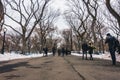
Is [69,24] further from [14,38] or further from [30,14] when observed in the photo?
[14,38]

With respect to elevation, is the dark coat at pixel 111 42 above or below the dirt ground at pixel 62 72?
above

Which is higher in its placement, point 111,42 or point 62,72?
point 111,42

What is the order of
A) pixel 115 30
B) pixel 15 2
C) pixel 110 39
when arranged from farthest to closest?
pixel 115 30, pixel 15 2, pixel 110 39

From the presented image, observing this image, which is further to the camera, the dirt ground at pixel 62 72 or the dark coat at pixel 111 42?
the dark coat at pixel 111 42

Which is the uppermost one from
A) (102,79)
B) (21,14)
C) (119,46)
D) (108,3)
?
(21,14)

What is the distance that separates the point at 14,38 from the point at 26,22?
203 ft

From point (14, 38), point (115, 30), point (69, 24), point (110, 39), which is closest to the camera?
point (110, 39)

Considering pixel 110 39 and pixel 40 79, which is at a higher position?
pixel 110 39

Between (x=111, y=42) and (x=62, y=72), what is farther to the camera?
(x=111, y=42)

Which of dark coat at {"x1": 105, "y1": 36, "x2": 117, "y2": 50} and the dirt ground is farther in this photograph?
dark coat at {"x1": 105, "y1": 36, "x2": 117, "y2": 50}

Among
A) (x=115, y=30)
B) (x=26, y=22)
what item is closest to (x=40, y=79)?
(x=26, y=22)

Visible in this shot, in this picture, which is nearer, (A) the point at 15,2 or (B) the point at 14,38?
(A) the point at 15,2

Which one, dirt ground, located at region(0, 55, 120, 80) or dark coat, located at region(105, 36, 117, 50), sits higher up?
dark coat, located at region(105, 36, 117, 50)

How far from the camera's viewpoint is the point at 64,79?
9023 millimetres
